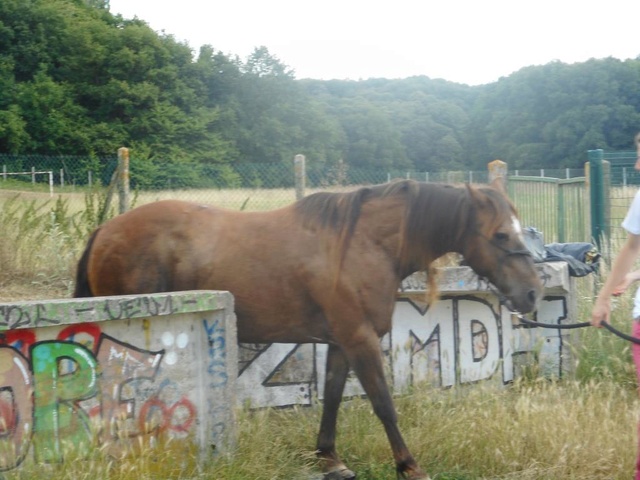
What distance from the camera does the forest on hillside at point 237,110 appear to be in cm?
4150

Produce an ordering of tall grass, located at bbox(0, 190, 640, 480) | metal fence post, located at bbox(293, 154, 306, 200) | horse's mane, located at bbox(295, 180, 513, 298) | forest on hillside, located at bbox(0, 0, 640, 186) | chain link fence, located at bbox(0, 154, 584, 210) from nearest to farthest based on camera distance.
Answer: tall grass, located at bbox(0, 190, 640, 480)
horse's mane, located at bbox(295, 180, 513, 298)
metal fence post, located at bbox(293, 154, 306, 200)
chain link fence, located at bbox(0, 154, 584, 210)
forest on hillside, located at bbox(0, 0, 640, 186)

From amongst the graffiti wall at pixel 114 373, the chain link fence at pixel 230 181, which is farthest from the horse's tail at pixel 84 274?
the chain link fence at pixel 230 181

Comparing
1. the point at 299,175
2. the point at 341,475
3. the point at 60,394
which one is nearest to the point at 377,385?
the point at 341,475

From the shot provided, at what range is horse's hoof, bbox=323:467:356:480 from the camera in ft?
15.5

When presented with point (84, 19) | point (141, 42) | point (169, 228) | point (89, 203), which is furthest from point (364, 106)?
point (169, 228)

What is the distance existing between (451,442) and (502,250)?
4.34 feet

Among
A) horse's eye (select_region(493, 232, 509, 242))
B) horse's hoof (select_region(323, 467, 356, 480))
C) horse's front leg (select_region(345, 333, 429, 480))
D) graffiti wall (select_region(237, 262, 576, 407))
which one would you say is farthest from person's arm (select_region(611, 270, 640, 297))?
graffiti wall (select_region(237, 262, 576, 407))

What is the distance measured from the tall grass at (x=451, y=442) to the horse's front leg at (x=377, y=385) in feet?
1.05

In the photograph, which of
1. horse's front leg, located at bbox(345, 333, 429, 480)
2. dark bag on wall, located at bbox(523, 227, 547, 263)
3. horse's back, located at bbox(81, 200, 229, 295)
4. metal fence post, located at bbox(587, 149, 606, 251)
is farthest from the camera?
metal fence post, located at bbox(587, 149, 606, 251)

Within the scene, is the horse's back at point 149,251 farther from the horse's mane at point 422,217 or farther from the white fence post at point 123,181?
the white fence post at point 123,181

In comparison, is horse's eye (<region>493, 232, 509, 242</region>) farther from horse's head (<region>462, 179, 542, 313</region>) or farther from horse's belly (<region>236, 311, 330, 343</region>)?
horse's belly (<region>236, 311, 330, 343</region>)

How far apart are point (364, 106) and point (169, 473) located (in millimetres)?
49503

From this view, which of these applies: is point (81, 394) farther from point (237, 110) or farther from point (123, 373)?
point (237, 110)

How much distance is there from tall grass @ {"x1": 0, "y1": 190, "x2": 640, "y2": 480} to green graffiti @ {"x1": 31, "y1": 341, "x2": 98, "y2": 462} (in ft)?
0.42
